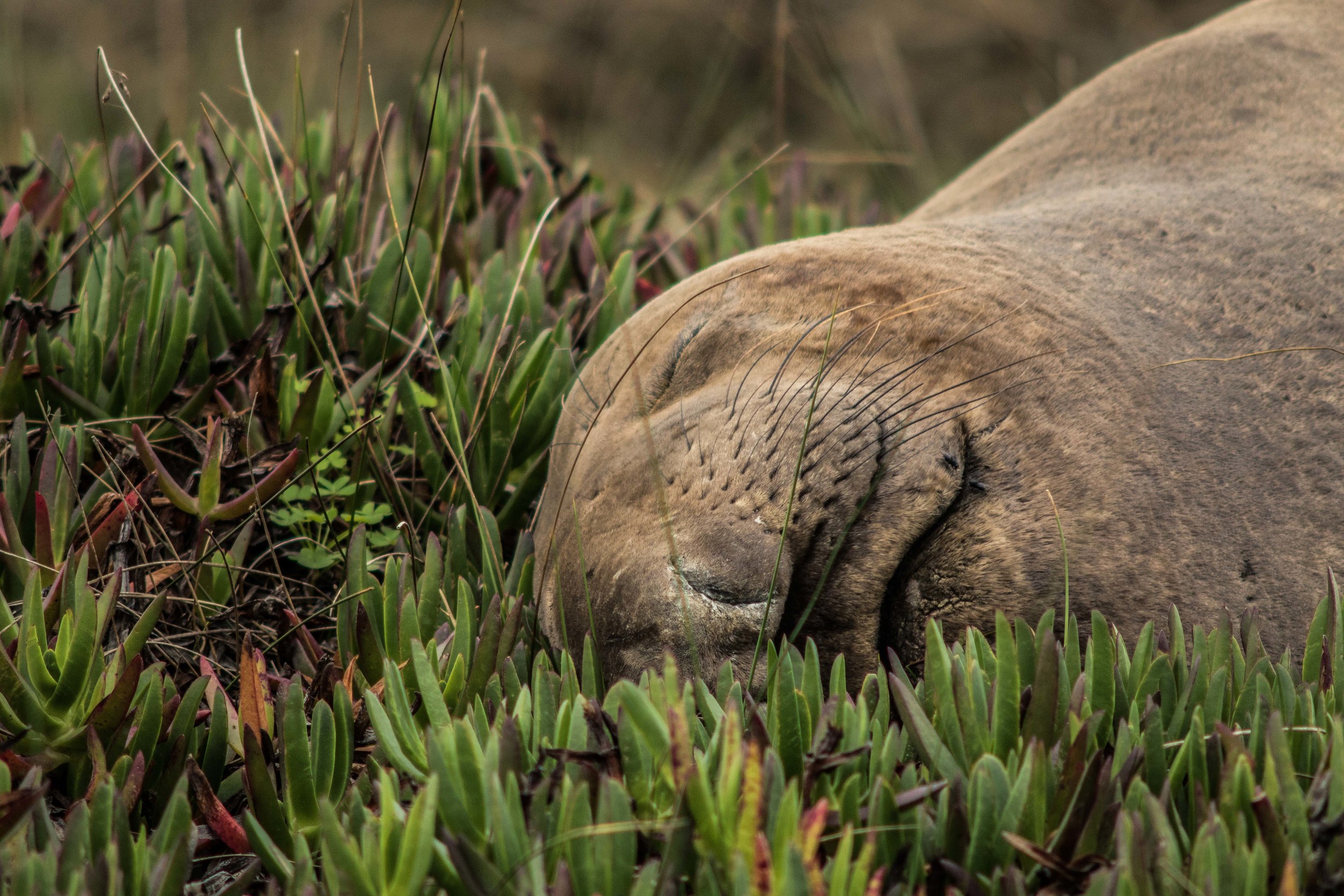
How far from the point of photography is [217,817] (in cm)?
162

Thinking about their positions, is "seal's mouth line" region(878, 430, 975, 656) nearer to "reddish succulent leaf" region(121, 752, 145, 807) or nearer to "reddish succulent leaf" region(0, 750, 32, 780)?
"reddish succulent leaf" region(121, 752, 145, 807)

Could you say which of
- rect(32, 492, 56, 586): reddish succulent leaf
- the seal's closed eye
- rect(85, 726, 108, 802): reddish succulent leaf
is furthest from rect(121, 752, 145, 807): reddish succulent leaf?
the seal's closed eye

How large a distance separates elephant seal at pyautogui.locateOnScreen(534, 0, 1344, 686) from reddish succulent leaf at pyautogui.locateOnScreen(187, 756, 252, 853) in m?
0.57

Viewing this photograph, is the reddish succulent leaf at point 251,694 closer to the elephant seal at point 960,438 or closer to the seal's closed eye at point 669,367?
the elephant seal at point 960,438

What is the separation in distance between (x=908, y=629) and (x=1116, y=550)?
34cm

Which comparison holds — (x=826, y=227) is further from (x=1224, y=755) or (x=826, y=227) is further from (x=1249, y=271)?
(x=1224, y=755)

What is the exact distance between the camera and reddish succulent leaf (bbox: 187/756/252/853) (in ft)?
5.28

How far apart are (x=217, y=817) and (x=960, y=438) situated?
123 centimetres

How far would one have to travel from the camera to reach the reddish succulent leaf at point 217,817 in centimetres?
161

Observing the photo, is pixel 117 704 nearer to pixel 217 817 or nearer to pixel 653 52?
pixel 217 817

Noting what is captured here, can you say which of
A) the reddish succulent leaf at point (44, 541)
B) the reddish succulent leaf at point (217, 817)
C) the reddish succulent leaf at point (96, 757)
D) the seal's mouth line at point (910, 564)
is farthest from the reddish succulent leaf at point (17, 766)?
the seal's mouth line at point (910, 564)

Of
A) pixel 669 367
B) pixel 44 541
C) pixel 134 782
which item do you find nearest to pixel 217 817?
pixel 134 782

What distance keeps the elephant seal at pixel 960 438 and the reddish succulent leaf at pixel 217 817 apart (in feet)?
1.87

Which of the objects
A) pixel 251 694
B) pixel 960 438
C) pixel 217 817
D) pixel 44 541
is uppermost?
pixel 960 438
